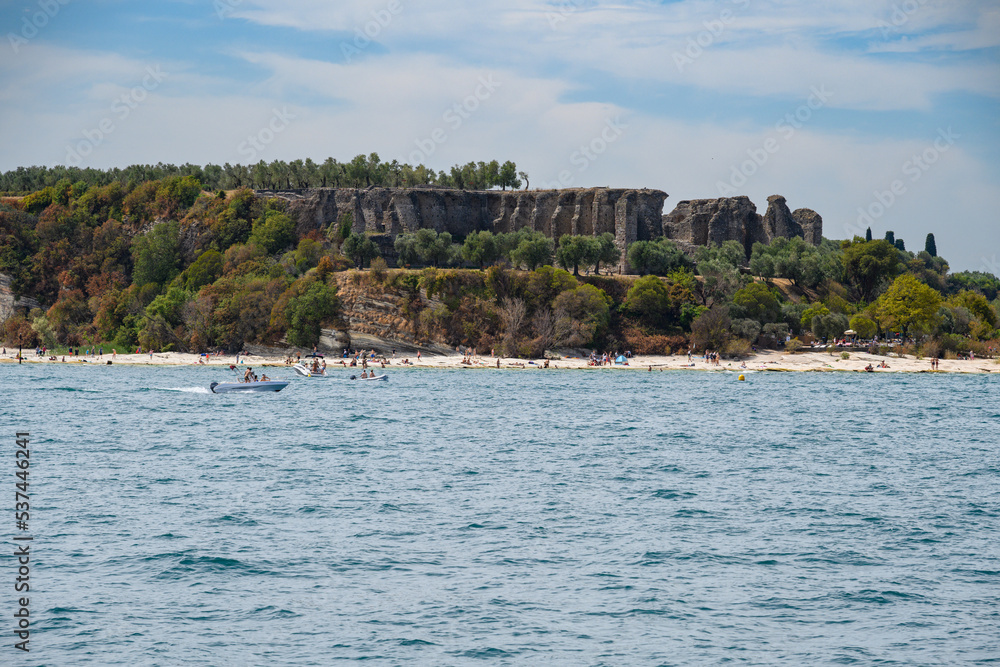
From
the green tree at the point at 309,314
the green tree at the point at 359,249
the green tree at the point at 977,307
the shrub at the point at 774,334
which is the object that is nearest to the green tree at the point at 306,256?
the green tree at the point at 359,249

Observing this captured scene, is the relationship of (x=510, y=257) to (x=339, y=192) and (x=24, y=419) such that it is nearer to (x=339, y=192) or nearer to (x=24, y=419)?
(x=339, y=192)

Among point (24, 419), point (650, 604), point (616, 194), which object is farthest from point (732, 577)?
point (616, 194)

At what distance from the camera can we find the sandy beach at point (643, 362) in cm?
9288

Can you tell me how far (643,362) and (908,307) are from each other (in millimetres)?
28185

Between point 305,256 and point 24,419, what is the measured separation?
2544 inches

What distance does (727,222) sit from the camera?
12800 cm

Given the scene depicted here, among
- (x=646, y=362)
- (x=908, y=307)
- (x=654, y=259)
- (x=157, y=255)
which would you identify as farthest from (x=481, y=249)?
(x=908, y=307)

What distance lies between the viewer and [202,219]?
128m

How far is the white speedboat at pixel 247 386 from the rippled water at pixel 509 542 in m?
16.2

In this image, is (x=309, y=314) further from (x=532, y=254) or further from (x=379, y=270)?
(x=532, y=254)

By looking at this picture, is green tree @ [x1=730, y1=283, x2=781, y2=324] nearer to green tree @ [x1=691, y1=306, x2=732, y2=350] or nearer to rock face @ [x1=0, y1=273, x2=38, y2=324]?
green tree @ [x1=691, y1=306, x2=732, y2=350]

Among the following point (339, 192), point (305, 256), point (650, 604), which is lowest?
point (650, 604)

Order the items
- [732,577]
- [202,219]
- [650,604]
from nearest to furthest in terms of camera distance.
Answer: [650,604] < [732,577] < [202,219]

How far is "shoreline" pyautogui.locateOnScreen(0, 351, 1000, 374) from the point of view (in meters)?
92.7
